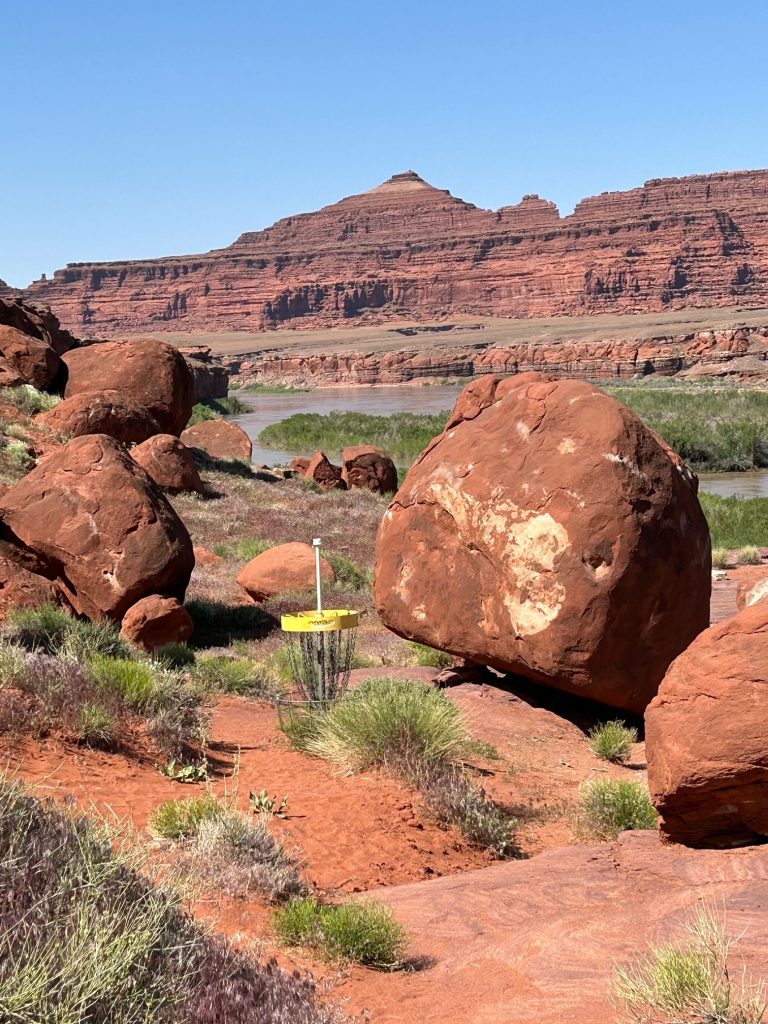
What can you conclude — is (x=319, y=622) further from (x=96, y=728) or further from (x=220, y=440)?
(x=220, y=440)

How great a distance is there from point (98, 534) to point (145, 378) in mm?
13827

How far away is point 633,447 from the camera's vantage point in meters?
8.84

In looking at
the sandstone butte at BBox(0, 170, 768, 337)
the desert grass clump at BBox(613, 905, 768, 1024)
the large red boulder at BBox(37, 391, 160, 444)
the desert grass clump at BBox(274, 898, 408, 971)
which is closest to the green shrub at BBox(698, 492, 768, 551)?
the large red boulder at BBox(37, 391, 160, 444)

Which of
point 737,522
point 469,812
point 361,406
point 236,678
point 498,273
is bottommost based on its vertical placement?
point 361,406

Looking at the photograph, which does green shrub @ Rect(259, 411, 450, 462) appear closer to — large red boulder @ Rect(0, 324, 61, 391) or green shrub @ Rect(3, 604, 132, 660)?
large red boulder @ Rect(0, 324, 61, 391)

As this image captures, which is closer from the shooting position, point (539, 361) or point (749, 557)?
point (749, 557)

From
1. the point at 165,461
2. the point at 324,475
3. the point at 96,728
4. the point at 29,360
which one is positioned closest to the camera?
the point at 96,728

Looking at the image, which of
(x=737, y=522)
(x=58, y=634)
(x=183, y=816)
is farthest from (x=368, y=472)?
(x=183, y=816)

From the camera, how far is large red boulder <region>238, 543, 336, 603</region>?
1519 centimetres

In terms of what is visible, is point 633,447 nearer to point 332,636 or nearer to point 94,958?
point 332,636

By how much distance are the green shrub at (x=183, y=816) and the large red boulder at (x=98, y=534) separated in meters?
6.65

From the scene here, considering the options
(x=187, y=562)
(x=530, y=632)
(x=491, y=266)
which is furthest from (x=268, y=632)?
(x=491, y=266)

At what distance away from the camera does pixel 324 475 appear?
28.2 metres

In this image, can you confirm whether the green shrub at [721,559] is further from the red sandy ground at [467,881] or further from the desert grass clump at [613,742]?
the red sandy ground at [467,881]
